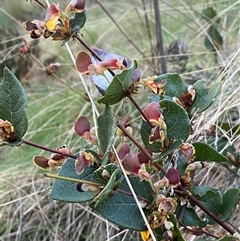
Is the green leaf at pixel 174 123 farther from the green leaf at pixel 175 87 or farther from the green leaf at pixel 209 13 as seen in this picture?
the green leaf at pixel 209 13

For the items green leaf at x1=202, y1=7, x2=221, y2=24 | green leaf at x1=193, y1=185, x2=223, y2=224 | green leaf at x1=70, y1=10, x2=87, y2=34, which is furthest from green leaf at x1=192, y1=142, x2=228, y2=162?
green leaf at x1=202, y1=7, x2=221, y2=24

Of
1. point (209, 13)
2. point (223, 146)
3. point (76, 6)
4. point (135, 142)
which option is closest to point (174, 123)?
point (135, 142)

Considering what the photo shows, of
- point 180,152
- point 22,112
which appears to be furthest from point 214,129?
point 22,112

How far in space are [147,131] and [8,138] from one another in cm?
13

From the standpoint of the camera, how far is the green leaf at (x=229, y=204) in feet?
1.97

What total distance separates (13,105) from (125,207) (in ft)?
0.47

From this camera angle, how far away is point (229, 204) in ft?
1.98

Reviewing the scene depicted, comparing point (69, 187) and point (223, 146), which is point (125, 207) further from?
point (223, 146)

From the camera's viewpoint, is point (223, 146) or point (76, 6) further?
point (223, 146)

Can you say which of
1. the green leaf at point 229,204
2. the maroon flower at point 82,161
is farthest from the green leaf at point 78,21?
the green leaf at point 229,204

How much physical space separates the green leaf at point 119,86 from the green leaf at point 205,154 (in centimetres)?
11

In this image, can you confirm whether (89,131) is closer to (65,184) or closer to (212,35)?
(65,184)

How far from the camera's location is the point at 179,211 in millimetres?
567

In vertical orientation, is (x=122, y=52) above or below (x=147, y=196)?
below
